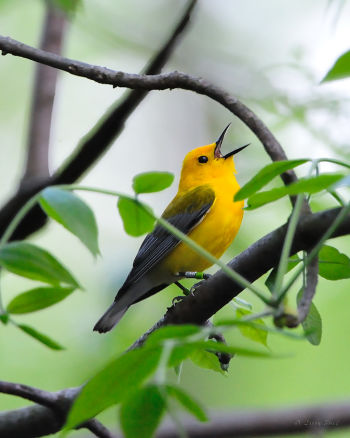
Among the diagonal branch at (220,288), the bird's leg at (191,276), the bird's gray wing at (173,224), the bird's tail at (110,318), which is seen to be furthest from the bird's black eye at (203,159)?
the diagonal branch at (220,288)

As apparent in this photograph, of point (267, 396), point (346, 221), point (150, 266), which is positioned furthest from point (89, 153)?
point (267, 396)

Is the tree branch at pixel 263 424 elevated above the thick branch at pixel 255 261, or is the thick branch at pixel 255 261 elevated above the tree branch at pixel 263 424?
the thick branch at pixel 255 261

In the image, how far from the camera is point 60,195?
1.41 metres

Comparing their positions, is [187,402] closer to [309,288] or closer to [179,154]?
[309,288]

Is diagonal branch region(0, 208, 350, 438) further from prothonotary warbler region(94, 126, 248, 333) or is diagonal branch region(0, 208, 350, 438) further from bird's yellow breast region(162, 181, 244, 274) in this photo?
bird's yellow breast region(162, 181, 244, 274)

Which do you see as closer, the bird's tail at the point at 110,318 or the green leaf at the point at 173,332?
the green leaf at the point at 173,332

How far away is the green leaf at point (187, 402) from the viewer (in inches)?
41.7

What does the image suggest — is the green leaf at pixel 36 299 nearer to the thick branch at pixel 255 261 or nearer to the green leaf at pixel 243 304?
the thick branch at pixel 255 261

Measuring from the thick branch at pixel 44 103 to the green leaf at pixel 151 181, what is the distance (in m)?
2.49

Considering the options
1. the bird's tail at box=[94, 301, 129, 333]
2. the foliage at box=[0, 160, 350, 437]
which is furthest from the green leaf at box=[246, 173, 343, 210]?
the bird's tail at box=[94, 301, 129, 333]

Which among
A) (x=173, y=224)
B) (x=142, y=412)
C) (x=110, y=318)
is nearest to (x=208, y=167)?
(x=173, y=224)

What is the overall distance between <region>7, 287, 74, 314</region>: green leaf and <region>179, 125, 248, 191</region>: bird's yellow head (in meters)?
3.94

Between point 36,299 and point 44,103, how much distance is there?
316 cm

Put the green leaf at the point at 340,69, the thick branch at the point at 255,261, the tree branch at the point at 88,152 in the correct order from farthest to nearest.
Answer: the tree branch at the point at 88,152 → the thick branch at the point at 255,261 → the green leaf at the point at 340,69
